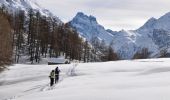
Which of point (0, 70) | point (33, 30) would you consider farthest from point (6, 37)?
point (33, 30)

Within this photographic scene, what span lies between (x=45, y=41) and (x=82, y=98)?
99896 millimetres

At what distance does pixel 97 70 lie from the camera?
201 feet

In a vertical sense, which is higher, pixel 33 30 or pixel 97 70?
pixel 33 30

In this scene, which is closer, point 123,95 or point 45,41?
point 123,95

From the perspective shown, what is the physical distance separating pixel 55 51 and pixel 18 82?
74.2 meters

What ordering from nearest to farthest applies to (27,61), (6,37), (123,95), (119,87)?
(123,95), (119,87), (6,37), (27,61)

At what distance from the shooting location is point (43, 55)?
429 ft

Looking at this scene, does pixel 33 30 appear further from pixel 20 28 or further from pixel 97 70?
pixel 97 70

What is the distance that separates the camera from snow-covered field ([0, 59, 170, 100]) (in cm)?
2834

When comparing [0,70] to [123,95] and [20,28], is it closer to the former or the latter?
[123,95]

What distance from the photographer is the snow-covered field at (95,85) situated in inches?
1116

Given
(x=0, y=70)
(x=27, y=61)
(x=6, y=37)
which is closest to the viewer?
(x=0, y=70)

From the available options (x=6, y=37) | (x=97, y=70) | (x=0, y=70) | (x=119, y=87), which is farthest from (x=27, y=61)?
(x=119, y=87)

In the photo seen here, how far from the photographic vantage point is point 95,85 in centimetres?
3744
